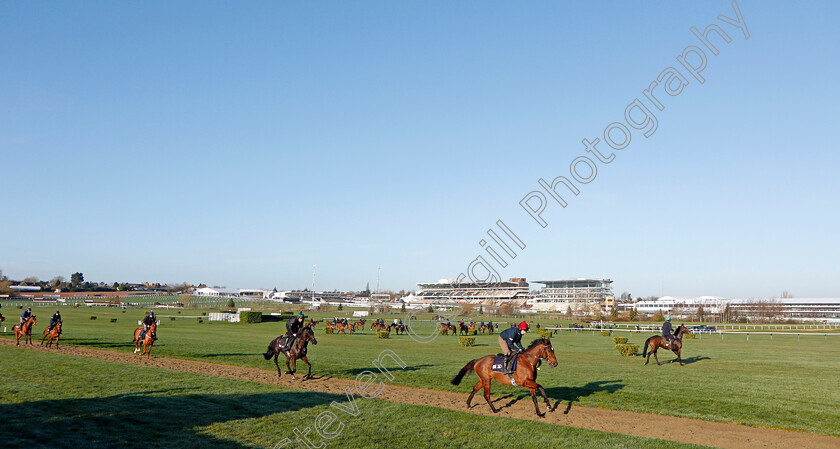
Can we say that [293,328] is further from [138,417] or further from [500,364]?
[500,364]

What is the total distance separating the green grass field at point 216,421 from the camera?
10.6 m

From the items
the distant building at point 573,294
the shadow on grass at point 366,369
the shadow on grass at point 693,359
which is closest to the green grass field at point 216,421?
the shadow on grass at point 366,369

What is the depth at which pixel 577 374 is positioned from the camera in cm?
2103

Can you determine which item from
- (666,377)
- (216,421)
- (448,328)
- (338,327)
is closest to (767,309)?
(448,328)

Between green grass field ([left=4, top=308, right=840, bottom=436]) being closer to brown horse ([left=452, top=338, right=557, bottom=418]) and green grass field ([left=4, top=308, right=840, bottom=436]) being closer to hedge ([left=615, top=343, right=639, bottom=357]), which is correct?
hedge ([left=615, top=343, right=639, bottom=357])

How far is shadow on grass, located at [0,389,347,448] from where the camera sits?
33.9ft

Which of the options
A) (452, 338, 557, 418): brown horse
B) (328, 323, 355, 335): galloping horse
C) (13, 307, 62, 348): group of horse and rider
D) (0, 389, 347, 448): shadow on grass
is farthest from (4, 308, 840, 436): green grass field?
(328, 323, 355, 335): galloping horse

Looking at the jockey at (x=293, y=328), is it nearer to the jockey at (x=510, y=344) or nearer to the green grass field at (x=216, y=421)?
the green grass field at (x=216, y=421)

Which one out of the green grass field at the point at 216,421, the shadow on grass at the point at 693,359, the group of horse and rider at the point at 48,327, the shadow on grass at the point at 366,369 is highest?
the group of horse and rider at the point at 48,327

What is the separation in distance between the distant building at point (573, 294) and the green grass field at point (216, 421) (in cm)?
15090

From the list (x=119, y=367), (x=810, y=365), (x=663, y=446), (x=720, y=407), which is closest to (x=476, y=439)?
(x=663, y=446)

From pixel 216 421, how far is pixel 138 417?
181 cm

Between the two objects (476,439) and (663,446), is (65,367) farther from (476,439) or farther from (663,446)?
(663,446)

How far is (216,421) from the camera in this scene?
1212cm
